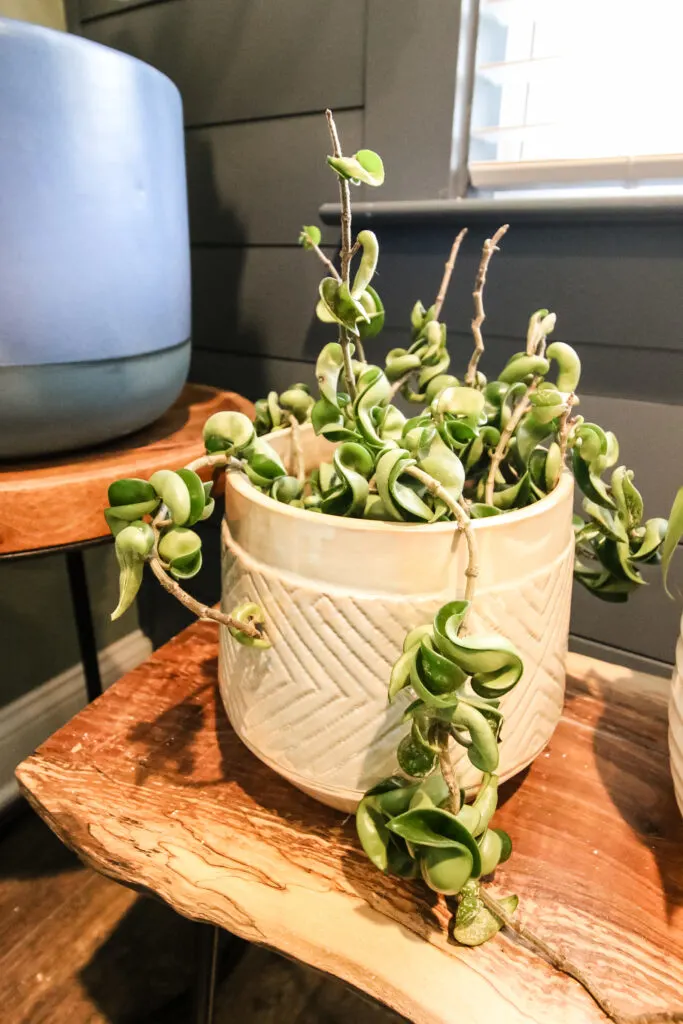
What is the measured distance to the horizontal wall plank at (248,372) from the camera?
847 mm

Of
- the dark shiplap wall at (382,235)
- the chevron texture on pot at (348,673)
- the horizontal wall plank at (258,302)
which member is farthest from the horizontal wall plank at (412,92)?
the chevron texture on pot at (348,673)

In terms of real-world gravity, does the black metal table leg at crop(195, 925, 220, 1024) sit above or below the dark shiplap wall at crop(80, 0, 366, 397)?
below

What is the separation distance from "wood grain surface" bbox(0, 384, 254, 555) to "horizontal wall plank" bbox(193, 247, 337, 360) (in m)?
0.29

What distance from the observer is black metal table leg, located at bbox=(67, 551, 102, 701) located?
2.75 feet

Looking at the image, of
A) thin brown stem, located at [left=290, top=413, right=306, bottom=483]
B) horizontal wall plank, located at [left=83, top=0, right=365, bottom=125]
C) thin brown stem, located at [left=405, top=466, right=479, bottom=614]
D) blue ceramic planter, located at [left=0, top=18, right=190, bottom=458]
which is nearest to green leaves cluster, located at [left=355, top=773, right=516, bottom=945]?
thin brown stem, located at [left=405, top=466, right=479, bottom=614]

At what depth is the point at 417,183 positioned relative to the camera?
2.26ft

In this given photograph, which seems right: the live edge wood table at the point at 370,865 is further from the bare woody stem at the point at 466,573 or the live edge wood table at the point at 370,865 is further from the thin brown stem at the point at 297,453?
the thin brown stem at the point at 297,453

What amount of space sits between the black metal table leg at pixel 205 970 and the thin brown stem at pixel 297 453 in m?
0.34

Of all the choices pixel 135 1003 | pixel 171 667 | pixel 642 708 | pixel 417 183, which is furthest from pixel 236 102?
pixel 135 1003

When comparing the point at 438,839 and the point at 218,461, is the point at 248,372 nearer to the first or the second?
the point at 218,461

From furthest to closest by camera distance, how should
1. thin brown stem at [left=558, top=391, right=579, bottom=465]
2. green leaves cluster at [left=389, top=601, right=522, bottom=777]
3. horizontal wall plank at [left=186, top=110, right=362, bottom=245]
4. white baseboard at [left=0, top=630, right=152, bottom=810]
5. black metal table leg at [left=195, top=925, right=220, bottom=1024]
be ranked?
white baseboard at [left=0, top=630, right=152, bottom=810] → horizontal wall plank at [left=186, top=110, right=362, bottom=245] → black metal table leg at [left=195, top=925, right=220, bottom=1024] → thin brown stem at [left=558, top=391, right=579, bottom=465] → green leaves cluster at [left=389, top=601, right=522, bottom=777]

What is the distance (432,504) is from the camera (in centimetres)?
38

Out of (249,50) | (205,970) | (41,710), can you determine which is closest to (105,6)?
(249,50)

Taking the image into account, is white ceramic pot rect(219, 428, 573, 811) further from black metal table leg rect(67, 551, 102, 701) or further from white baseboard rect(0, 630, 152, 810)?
white baseboard rect(0, 630, 152, 810)
